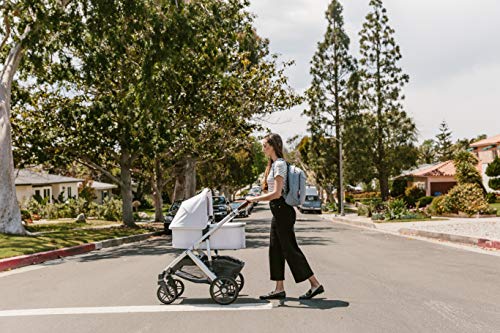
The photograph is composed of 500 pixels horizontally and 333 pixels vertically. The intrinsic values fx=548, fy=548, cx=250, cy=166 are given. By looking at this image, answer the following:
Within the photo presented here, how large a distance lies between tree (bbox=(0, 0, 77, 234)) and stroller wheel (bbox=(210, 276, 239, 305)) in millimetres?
12106

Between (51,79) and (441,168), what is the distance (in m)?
44.4

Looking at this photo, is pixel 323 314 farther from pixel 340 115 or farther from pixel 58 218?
pixel 340 115

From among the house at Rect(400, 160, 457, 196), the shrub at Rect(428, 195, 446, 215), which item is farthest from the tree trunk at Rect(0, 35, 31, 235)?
the house at Rect(400, 160, 457, 196)

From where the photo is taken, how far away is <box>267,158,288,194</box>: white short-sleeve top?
270 inches

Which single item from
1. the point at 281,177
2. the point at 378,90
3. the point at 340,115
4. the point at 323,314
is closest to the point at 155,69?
the point at 281,177

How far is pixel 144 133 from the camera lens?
77.6 feet

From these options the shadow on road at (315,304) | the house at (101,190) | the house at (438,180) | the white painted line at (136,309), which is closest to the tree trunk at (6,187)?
the white painted line at (136,309)

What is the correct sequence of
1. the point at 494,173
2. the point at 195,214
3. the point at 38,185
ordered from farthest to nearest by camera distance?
the point at 38,185
the point at 494,173
the point at 195,214

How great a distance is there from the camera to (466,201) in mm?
28656

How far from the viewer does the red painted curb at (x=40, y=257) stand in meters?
12.3

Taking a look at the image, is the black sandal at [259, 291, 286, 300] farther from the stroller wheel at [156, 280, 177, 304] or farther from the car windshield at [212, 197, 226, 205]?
the car windshield at [212, 197, 226, 205]

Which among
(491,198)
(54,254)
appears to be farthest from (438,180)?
(54,254)

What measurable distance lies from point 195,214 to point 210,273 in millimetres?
763

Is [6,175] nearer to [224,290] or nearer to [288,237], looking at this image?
[224,290]
